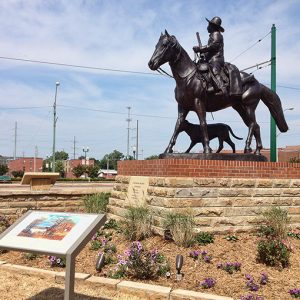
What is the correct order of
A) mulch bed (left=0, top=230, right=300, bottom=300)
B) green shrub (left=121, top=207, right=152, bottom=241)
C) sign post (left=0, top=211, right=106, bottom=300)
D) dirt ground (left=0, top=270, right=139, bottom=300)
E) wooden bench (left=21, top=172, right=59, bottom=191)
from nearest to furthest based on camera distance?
sign post (left=0, top=211, right=106, bottom=300)
dirt ground (left=0, top=270, right=139, bottom=300)
mulch bed (left=0, top=230, right=300, bottom=300)
green shrub (left=121, top=207, right=152, bottom=241)
wooden bench (left=21, top=172, right=59, bottom=191)

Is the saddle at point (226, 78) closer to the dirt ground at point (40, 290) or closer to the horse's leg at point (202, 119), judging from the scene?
the horse's leg at point (202, 119)

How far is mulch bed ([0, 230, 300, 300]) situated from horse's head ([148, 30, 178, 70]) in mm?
3627

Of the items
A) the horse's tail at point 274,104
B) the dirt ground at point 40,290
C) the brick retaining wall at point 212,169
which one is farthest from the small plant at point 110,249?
the horse's tail at point 274,104

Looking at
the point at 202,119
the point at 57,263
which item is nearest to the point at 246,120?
the point at 202,119

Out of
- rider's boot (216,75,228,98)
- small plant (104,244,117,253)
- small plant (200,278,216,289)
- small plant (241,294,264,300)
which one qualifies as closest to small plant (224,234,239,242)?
small plant (104,244,117,253)

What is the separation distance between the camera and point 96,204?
10336 mm

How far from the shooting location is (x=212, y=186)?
840 centimetres

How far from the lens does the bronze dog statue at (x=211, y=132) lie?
32.8 ft

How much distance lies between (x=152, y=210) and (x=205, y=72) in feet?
11.0

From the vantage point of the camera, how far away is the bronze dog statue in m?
9.99

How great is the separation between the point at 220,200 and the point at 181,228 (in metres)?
1.55

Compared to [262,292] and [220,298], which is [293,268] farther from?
[220,298]

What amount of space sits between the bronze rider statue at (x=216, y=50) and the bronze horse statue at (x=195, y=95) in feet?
1.13

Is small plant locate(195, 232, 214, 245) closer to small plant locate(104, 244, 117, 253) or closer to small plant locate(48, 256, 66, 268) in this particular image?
small plant locate(104, 244, 117, 253)
